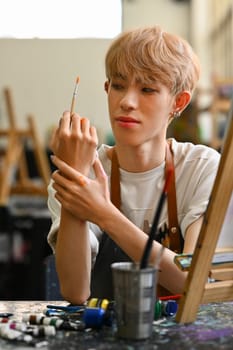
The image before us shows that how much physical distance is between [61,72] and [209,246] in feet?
21.9

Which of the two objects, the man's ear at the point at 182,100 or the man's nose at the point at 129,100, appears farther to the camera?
the man's ear at the point at 182,100

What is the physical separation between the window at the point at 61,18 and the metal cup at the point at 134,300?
18.4 ft

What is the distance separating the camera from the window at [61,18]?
6.60 metres

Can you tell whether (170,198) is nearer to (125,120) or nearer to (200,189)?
(200,189)

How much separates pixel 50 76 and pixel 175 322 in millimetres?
6609

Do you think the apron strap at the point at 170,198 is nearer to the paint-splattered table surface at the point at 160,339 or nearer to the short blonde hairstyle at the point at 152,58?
the short blonde hairstyle at the point at 152,58

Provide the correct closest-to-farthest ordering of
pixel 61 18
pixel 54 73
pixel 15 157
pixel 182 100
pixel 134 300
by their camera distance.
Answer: pixel 134 300
pixel 182 100
pixel 15 157
pixel 61 18
pixel 54 73

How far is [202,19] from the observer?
8602 millimetres

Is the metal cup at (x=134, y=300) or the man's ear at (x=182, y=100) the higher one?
the man's ear at (x=182, y=100)

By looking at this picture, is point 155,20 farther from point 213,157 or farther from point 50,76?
point 213,157

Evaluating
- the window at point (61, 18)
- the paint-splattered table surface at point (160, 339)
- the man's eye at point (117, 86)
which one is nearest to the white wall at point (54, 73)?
the window at point (61, 18)

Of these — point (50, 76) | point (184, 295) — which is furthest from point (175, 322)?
point (50, 76)

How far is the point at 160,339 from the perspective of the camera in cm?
101

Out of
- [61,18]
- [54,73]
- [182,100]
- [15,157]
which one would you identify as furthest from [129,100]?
[54,73]
